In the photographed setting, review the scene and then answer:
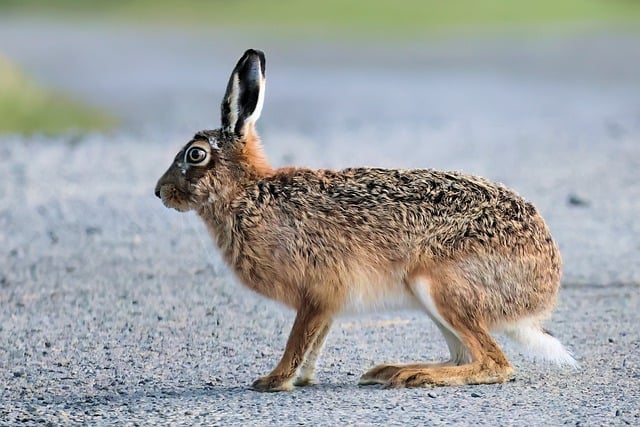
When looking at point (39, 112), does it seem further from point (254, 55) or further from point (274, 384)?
point (274, 384)

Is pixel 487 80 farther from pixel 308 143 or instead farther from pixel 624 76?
pixel 308 143

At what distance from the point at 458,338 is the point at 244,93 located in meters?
1.37

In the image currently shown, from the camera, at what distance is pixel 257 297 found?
7699 millimetres

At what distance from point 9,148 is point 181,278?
5.47m

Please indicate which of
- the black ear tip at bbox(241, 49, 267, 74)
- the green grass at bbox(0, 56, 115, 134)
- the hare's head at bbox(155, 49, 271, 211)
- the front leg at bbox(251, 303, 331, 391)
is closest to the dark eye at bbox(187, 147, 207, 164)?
the hare's head at bbox(155, 49, 271, 211)

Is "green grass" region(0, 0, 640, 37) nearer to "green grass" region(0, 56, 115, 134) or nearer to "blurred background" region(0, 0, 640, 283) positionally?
"blurred background" region(0, 0, 640, 283)

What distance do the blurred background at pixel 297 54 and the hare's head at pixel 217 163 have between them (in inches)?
350

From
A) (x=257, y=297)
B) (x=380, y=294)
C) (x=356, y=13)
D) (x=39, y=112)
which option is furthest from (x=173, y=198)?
(x=356, y=13)

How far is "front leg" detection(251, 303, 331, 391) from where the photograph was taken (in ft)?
19.0

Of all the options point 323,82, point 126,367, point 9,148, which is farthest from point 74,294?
point 323,82

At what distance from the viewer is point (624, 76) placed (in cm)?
2133

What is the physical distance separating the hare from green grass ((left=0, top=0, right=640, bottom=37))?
26535mm

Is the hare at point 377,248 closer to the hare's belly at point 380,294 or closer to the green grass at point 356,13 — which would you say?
the hare's belly at point 380,294

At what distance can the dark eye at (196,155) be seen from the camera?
20.0 ft
